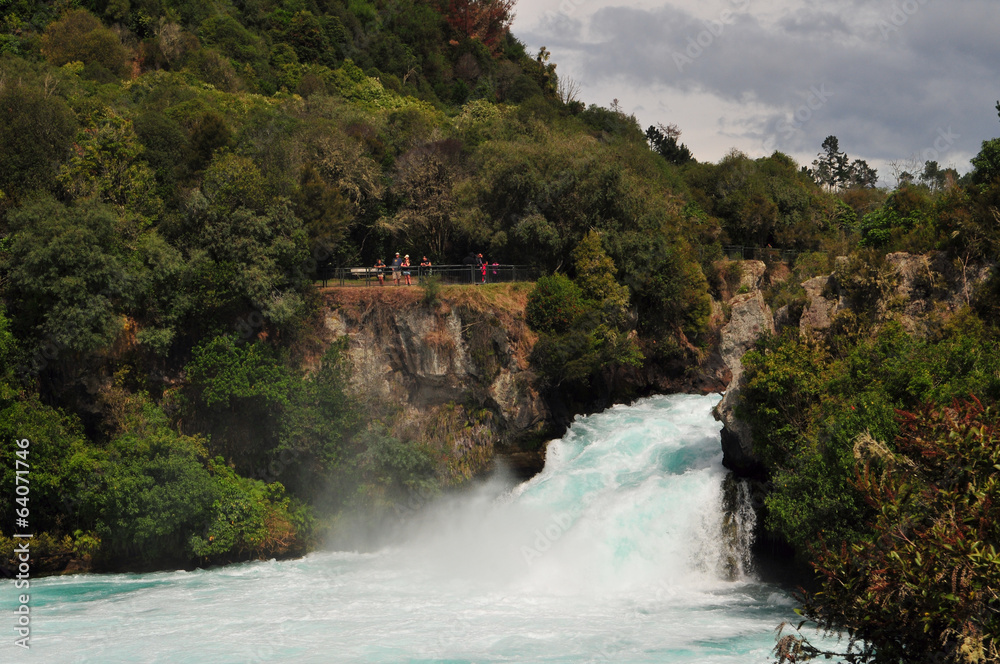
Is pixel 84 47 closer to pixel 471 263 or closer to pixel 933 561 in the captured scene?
pixel 471 263

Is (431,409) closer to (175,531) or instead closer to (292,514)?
(292,514)

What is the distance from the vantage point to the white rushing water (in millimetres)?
21328

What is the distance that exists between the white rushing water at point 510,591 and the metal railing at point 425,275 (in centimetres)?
786

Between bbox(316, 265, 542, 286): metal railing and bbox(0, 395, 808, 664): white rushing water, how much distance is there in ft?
25.8

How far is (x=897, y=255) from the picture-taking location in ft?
94.2

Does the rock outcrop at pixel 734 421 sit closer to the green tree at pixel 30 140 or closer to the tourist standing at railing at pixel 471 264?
the tourist standing at railing at pixel 471 264

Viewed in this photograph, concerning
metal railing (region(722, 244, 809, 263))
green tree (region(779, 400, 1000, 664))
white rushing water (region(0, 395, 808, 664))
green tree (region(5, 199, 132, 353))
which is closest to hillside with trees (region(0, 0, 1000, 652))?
green tree (region(5, 199, 132, 353))

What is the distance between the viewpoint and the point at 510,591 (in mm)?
26766

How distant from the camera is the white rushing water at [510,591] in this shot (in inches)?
840

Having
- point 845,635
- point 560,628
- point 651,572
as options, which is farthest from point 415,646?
point 845,635

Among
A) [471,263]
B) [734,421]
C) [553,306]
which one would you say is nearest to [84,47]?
[471,263]

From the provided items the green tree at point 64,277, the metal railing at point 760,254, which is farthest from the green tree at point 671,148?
the green tree at point 64,277

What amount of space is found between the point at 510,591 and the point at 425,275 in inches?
602

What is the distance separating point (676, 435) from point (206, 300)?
748 inches
